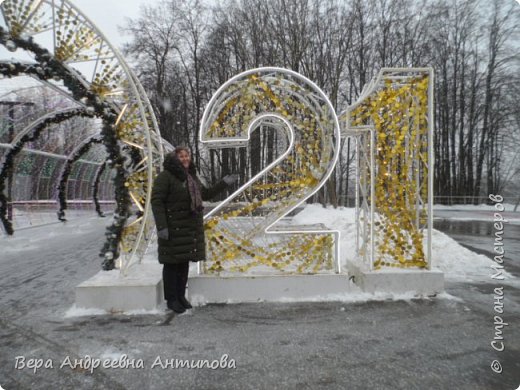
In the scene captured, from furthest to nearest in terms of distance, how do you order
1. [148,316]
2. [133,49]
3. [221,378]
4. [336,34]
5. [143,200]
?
1. [133,49]
2. [336,34]
3. [143,200]
4. [148,316]
5. [221,378]

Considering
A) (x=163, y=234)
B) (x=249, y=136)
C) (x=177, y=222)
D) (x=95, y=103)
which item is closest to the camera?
(x=163, y=234)

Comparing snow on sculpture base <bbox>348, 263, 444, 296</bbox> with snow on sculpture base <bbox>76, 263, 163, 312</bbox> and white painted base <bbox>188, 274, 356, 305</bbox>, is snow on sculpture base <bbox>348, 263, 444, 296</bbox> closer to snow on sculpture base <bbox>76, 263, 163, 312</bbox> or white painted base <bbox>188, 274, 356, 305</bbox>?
white painted base <bbox>188, 274, 356, 305</bbox>

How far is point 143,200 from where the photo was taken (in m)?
4.91

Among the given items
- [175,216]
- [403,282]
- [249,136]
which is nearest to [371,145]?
[249,136]

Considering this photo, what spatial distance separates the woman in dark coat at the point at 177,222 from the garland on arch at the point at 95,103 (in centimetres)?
83

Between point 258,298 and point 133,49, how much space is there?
23.6m

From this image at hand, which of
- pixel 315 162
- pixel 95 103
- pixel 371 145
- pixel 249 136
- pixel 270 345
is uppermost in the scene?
pixel 95 103

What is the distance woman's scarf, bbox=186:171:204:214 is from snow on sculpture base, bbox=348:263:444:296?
2.21 metres

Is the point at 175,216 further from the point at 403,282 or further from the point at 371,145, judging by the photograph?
the point at 403,282

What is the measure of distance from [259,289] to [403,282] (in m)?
1.80

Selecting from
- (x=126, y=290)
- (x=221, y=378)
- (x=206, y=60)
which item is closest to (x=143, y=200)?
(x=126, y=290)

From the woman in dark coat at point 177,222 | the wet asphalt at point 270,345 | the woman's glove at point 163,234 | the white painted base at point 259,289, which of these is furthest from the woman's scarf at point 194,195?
the wet asphalt at point 270,345

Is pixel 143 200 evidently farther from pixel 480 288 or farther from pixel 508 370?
pixel 480 288

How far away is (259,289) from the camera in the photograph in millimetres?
4418
